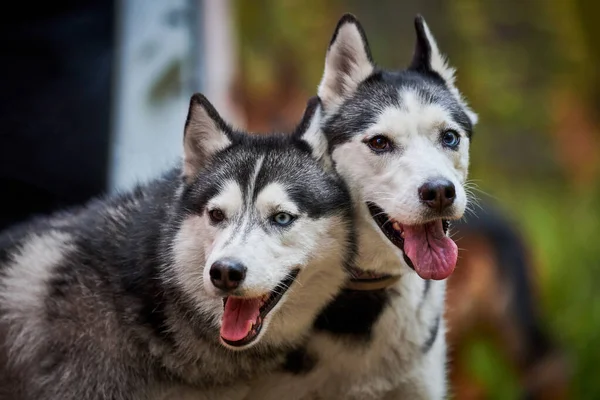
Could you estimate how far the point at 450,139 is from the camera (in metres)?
3.33

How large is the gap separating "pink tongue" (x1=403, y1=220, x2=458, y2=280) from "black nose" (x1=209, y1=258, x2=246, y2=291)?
65 cm

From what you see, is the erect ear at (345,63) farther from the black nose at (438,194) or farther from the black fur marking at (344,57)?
the black nose at (438,194)

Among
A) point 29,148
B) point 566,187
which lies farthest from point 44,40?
point 566,187

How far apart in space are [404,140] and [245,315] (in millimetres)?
916

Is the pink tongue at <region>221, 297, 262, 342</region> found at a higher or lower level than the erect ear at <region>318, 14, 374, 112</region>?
lower

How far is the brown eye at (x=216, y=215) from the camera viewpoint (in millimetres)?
3124

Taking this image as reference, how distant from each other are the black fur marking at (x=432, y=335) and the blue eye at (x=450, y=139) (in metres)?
0.87

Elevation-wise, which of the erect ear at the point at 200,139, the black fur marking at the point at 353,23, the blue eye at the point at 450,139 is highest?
the black fur marking at the point at 353,23

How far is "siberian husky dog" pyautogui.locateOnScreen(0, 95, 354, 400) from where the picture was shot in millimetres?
3123

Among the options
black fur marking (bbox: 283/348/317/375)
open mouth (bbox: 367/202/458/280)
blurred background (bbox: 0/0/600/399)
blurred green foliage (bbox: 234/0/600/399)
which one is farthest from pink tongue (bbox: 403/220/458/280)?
blurred green foliage (bbox: 234/0/600/399)

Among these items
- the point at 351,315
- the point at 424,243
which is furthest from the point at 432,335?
the point at 424,243

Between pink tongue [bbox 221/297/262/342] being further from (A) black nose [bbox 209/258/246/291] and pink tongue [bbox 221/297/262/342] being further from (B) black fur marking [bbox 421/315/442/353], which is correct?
(B) black fur marking [bbox 421/315/442/353]

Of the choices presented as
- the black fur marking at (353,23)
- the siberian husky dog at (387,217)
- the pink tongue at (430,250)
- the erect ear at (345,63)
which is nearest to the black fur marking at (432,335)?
the siberian husky dog at (387,217)

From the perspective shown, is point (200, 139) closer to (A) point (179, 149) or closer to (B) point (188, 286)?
(B) point (188, 286)
